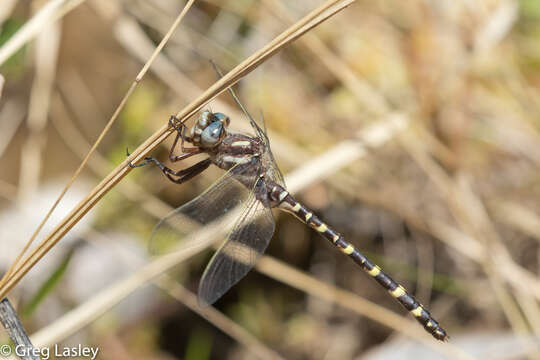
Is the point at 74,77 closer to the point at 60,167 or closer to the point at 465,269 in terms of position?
the point at 60,167

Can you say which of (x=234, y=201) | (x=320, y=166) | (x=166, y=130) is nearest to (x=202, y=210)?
(x=234, y=201)

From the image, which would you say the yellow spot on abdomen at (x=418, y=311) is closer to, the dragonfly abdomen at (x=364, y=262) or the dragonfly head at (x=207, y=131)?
the dragonfly abdomen at (x=364, y=262)

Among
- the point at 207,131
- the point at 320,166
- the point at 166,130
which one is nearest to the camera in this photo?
the point at 166,130

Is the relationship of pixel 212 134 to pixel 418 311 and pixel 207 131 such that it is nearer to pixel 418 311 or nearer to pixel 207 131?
pixel 207 131

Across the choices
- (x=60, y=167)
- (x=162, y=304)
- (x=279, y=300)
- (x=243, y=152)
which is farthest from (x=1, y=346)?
(x=279, y=300)

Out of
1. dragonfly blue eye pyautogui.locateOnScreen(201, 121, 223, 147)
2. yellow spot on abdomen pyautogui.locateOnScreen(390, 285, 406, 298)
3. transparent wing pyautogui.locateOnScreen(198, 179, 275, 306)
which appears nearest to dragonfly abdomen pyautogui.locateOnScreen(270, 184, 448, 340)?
yellow spot on abdomen pyautogui.locateOnScreen(390, 285, 406, 298)

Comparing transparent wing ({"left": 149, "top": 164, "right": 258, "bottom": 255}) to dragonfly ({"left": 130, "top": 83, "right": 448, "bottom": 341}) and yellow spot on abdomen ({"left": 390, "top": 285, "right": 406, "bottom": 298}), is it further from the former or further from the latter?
yellow spot on abdomen ({"left": 390, "top": 285, "right": 406, "bottom": 298})
